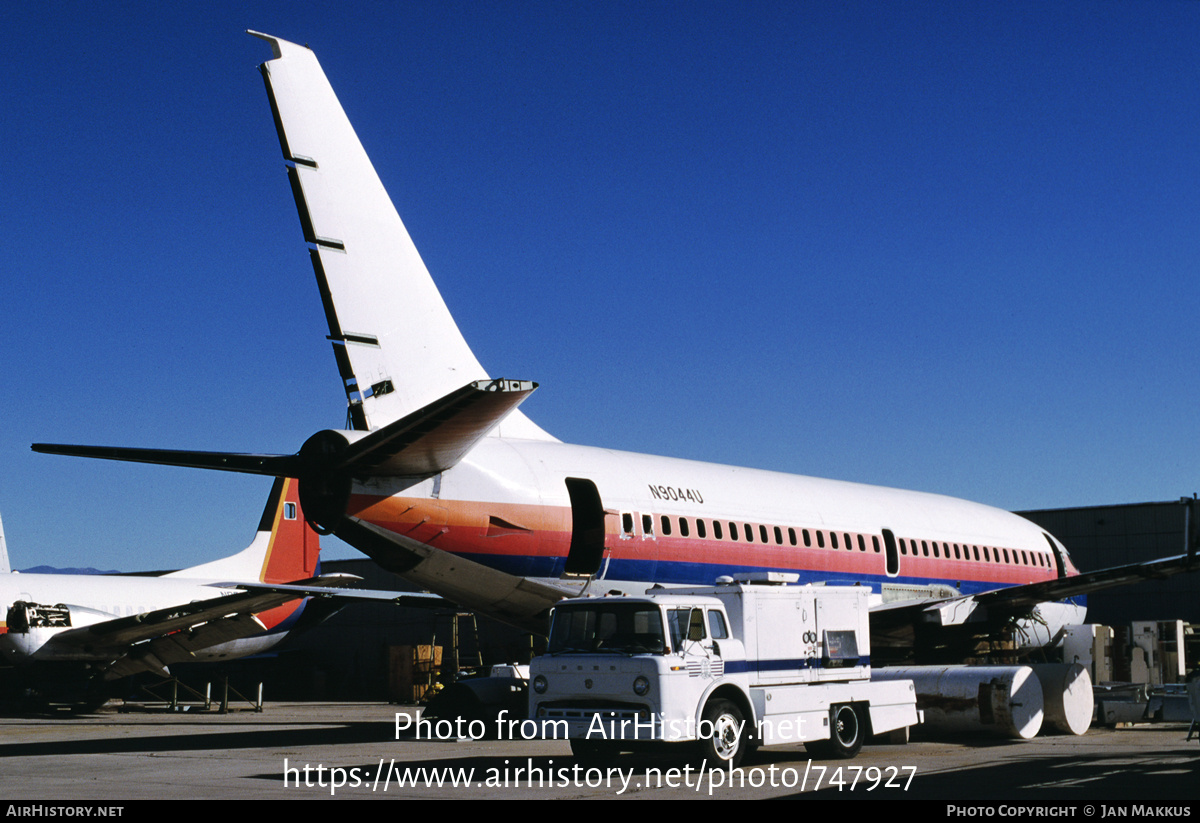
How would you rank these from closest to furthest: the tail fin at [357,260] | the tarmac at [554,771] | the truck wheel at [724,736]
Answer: the tarmac at [554,771] → the truck wheel at [724,736] → the tail fin at [357,260]

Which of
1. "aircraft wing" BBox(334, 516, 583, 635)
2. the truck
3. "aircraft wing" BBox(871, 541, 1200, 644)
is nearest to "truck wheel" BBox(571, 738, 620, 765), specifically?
the truck

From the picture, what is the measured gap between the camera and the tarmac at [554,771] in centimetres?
1252

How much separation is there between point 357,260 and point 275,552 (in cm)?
2894

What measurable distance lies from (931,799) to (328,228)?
1168 cm

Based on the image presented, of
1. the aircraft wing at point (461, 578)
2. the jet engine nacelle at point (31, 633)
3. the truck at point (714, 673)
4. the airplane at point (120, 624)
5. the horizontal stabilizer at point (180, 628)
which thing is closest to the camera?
the truck at point (714, 673)

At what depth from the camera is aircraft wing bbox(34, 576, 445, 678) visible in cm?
3388

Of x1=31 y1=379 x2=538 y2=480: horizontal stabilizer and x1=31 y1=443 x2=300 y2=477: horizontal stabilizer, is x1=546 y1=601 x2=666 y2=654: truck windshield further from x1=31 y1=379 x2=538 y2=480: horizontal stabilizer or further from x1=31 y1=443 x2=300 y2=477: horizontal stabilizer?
x1=31 y1=443 x2=300 y2=477: horizontal stabilizer

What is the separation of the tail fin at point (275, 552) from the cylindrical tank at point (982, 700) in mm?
29574

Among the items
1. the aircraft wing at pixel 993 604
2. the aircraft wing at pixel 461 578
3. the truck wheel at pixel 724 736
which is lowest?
the truck wheel at pixel 724 736

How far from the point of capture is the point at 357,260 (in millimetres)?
17953

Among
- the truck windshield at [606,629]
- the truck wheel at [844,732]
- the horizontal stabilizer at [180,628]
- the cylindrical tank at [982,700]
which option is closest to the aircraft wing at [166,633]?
the horizontal stabilizer at [180,628]

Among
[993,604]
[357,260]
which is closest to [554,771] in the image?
[357,260]

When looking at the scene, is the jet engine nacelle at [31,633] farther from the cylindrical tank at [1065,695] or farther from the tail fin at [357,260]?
the cylindrical tank at [1065,695]

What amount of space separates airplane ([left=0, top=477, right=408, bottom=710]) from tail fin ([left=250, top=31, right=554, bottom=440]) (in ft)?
44.1
